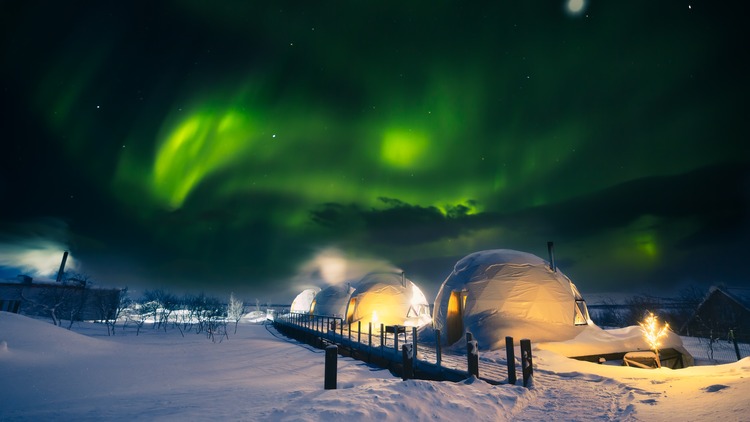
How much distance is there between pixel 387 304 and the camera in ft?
83.5

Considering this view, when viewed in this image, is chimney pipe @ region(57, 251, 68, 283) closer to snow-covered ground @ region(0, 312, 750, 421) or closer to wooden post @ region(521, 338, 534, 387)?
snow-covered ground @ region(0, 312, 750, 421)

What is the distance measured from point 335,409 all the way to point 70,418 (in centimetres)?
412

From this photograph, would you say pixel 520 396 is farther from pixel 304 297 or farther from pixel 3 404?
pixel 304 297

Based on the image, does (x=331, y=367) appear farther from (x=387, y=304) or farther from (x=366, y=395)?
(x=387, y=304)

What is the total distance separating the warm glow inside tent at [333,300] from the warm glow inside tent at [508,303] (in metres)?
21.8

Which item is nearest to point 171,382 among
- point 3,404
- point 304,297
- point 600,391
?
point 3,404

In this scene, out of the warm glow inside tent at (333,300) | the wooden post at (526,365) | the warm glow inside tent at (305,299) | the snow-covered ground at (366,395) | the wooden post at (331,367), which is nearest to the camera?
the snow-covered ground at (366,395)

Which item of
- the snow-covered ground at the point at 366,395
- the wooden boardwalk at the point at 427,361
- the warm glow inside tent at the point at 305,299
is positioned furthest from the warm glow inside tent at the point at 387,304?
the warm glow inside tent at the point at 305,299

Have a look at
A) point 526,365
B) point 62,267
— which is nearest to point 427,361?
point 526,365

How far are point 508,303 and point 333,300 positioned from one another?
2584 centimetres

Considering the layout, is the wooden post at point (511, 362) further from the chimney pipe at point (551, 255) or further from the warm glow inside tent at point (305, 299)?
the warm glow inside tent at point (305, 299)

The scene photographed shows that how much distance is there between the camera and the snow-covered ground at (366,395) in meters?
4.73

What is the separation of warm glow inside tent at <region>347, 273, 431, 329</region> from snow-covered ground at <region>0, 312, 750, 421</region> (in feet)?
47.4

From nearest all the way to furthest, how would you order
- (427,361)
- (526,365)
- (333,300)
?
(526,365)
(427,361)
(333,300)
